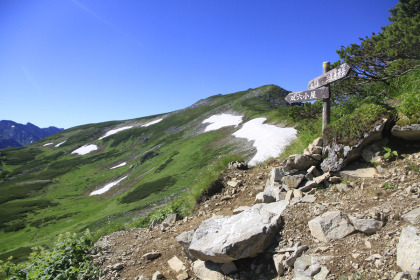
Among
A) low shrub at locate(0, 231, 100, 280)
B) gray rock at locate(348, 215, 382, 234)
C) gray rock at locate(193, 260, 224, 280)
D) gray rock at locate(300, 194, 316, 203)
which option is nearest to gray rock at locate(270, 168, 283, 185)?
gray rock at locate(300, 194, 316, 203)

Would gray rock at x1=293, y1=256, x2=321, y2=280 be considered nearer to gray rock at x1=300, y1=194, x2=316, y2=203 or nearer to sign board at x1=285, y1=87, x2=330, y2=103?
gray rock at x1=300, y1=194, x2=316, y2=203

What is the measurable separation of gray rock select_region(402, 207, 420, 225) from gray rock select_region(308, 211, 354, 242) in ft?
3.12

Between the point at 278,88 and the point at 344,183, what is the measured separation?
3809 inches

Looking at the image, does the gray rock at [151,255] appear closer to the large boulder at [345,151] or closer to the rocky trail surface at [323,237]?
the rocky trail surface at [323,237]

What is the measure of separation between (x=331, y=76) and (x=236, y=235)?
644 cm

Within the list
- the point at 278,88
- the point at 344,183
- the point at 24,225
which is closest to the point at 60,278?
the point at 344,183

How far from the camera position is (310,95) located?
9.36 metres

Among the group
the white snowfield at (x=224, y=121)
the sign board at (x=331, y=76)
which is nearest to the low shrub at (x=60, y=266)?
the sign board at (x=331, y=76)

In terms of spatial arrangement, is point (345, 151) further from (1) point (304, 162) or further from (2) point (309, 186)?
(2) point (309, 186)

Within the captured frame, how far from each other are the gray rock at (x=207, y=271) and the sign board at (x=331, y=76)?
701 cm

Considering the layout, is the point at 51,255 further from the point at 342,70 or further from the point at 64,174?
the point at 64,174

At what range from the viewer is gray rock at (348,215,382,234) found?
4.71 m

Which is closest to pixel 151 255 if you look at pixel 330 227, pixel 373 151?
pixel 330 227

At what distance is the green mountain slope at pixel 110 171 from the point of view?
3931cm
